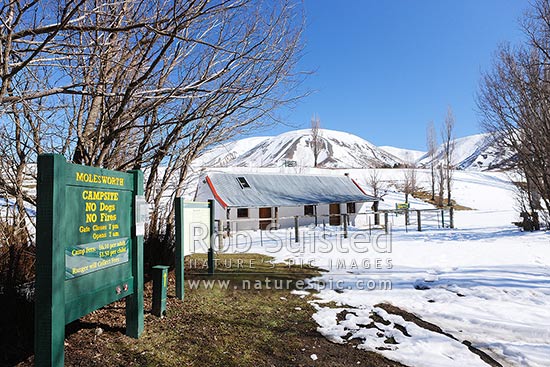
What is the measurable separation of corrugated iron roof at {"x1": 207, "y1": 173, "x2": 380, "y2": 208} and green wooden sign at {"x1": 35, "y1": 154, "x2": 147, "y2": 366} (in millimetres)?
16376

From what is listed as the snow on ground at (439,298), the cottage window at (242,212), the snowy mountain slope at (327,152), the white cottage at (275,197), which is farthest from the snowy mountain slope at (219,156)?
the snowy mountain slope at (327,152)

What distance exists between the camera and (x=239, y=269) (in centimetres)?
787

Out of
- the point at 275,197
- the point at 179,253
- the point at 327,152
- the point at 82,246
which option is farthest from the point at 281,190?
the point at 327,152

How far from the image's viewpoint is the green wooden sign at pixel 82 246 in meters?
2.52

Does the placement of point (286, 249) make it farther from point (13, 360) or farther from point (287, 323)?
point (13, 360)

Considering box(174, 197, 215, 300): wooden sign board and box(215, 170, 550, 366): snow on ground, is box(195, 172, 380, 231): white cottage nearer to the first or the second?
box(215, 170, 550, 366): snow on ground

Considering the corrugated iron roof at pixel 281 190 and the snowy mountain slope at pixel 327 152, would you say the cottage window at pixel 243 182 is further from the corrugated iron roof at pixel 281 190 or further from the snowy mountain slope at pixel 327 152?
the snowy mountain slope at pixel 327 152

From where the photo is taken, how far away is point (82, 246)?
2.95 meters

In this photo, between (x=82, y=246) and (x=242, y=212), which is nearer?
(x=82, y=246)

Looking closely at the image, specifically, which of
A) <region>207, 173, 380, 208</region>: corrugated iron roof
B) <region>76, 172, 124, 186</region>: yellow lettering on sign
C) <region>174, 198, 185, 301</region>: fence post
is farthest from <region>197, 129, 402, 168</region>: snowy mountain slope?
<region>76, 172, 124, 186</region>: yellow lettering on sign

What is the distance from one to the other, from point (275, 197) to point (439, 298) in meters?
17.7

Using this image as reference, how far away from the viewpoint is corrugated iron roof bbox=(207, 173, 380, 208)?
21.7 m

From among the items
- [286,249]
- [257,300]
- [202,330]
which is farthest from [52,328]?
[286,249]

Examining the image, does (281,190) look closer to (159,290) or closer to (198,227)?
(198,227)
